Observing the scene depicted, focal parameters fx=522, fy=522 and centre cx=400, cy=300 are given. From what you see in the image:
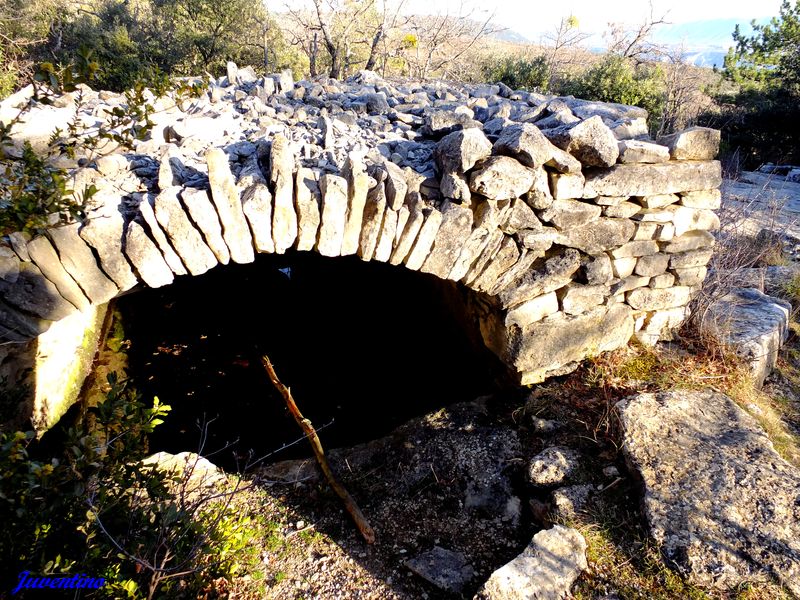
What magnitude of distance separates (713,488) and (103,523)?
8.55 feet

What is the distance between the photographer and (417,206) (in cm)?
259

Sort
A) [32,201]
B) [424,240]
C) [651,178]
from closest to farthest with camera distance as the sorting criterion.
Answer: [32,201] → [424,240] → [651,178]

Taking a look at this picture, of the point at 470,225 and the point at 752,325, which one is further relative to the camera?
the point at 752,325

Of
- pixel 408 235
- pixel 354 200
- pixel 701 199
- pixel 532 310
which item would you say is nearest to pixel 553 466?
pixel 532 310

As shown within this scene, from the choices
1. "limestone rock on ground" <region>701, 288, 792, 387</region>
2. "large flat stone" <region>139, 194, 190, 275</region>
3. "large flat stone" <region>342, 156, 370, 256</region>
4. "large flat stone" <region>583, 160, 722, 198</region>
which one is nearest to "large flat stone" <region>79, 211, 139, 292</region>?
"large flat stone" <region>139, 194, 190, 275</region>

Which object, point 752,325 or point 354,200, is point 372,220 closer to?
point 354,200

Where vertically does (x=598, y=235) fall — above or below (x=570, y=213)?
below

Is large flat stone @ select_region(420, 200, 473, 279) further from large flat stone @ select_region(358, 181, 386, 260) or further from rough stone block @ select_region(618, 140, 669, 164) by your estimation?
rough stone block @ select_region(618, 140, 669, 164)

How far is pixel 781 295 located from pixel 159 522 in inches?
205

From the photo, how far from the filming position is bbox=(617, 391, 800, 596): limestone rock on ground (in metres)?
2.16

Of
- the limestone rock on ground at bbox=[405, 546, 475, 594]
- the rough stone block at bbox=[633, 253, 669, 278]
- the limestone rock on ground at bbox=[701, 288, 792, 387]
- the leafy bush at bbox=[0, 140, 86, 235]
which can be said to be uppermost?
the leafy bush at bbox=[0, 140, 86, 235]

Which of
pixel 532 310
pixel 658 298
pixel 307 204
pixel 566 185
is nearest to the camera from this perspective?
pixel 307 204

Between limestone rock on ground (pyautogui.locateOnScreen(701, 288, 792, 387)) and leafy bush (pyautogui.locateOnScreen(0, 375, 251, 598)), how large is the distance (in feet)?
10.9

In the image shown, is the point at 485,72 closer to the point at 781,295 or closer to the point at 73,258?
the point at 781,295
